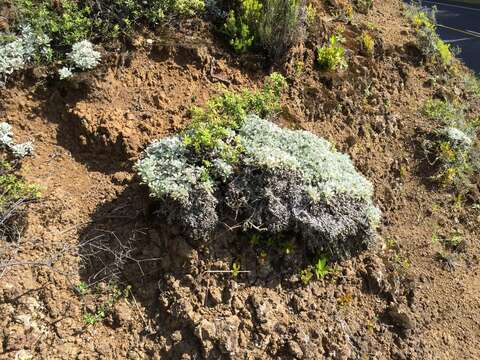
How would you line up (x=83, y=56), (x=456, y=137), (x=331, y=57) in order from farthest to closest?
(x=456, y=137)
(x=331, y=57)
(x=83, y=56)

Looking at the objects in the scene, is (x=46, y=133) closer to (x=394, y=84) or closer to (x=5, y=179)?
(x=5, y=179)

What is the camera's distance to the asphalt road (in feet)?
33.9

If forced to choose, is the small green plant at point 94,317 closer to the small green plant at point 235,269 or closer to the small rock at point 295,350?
the small green plant at point 235,269

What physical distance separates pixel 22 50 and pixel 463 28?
450 inches

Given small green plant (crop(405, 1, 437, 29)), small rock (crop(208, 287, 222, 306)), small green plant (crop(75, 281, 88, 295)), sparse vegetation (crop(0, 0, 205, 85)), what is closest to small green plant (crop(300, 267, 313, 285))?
small rock (crop(208, 287, 222, 306))

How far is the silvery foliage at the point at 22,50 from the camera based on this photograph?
161 inches

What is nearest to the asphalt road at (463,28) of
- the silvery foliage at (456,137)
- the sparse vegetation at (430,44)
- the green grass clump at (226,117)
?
the sparse vegetation at (430,44)

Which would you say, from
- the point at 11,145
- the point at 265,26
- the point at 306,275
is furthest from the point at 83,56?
the point at 306,275

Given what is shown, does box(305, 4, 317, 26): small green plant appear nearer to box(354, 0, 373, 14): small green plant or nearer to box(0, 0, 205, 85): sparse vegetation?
box(354, 0, 373, 14): small green plant

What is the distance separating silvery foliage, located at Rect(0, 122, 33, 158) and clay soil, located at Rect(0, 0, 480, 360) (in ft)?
0.35

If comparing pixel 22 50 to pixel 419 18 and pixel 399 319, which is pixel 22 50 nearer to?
pixel 399 319

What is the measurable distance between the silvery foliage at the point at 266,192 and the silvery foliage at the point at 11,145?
39.4 inches

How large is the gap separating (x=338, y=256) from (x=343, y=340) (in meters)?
0.69

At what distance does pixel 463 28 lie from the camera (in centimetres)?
1205
